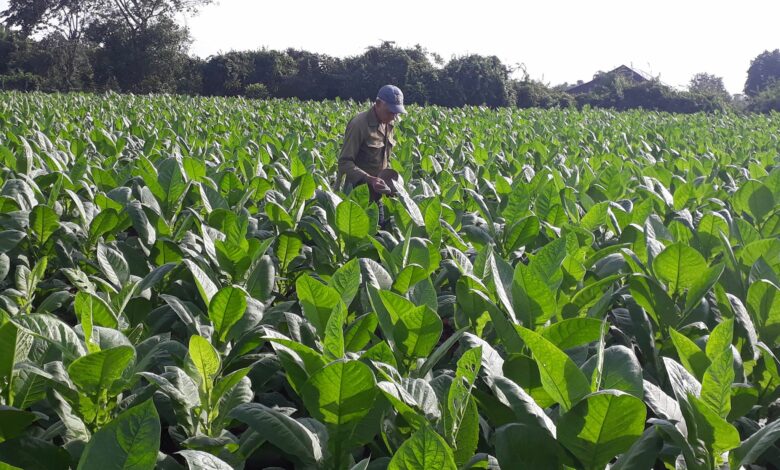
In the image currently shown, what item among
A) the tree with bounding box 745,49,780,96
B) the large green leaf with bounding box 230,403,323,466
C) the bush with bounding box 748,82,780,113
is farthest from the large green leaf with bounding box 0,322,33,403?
the tree with bounding box 745,49,780,96

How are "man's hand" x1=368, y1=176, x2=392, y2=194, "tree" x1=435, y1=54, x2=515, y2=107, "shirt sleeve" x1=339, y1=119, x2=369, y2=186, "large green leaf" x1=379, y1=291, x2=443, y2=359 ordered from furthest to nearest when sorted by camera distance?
"tree" x1=435, y1=54, x2=515, y2=107
"shirt sleeve" x1=339, y1=119, x2=369, y2=186
"man's hand" x1=368, y1=176, x2=392, y2=194
"large green leaf" x1=379, y1=291, x2=443, y2=359

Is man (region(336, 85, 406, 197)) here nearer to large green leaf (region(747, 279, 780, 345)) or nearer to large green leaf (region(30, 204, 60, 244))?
large green leaf (region(30, 204, 60, 244))

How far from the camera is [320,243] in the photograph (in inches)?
106

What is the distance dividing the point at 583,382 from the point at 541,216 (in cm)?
204

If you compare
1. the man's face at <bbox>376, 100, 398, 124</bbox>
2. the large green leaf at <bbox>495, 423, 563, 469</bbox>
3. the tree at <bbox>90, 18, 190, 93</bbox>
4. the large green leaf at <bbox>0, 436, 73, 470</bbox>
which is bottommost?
the large green leaf at <bbox>0, 436, 73, 470</bbox>

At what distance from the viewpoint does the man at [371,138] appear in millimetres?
5555

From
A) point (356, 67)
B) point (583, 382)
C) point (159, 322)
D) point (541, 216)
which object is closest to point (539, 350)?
point (583, 382)

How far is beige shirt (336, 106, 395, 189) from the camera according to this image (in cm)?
554

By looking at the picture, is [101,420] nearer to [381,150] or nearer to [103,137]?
[381,150]

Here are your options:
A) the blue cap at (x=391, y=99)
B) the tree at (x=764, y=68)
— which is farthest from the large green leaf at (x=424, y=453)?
the tree at (x=764, y=68)

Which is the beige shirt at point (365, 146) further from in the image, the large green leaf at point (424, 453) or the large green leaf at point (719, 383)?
the large green leaf at point (424, 453)

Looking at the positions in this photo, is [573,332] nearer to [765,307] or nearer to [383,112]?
[765,307]

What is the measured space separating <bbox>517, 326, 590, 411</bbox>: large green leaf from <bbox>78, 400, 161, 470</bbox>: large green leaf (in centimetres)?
62

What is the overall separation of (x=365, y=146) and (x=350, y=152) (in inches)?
10.8
